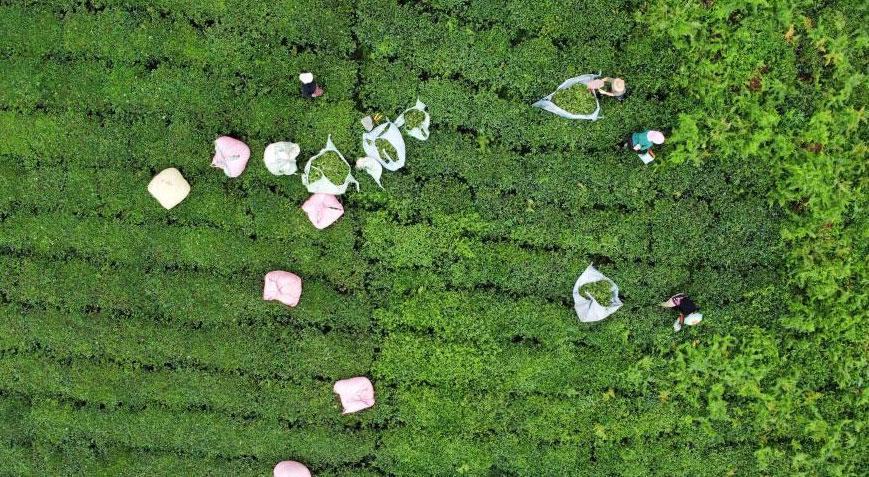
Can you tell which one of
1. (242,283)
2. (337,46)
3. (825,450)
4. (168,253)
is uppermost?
(337,46)

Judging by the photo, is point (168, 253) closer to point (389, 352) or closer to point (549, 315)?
point (389, 352)

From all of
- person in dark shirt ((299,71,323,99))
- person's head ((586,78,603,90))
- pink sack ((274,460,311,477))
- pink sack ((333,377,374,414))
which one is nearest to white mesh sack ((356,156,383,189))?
person in dark shirt ((299,71,323,99))

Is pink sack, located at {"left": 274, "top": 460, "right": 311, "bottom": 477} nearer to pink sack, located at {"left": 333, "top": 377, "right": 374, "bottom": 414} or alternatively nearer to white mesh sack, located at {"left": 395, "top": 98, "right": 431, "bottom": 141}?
pink sack, located at {"left": 333, "top": 377, "right": 374, "bottom": 414}

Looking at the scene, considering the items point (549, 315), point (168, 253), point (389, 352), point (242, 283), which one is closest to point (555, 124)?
point (549, 315)

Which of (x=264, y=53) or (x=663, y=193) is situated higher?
(x=264, y=53)

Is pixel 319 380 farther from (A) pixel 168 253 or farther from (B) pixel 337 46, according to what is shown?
(B) pixel 337 46

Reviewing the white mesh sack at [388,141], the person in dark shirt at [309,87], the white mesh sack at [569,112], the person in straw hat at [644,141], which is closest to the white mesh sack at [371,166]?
the white mesh sack at [388,141]
